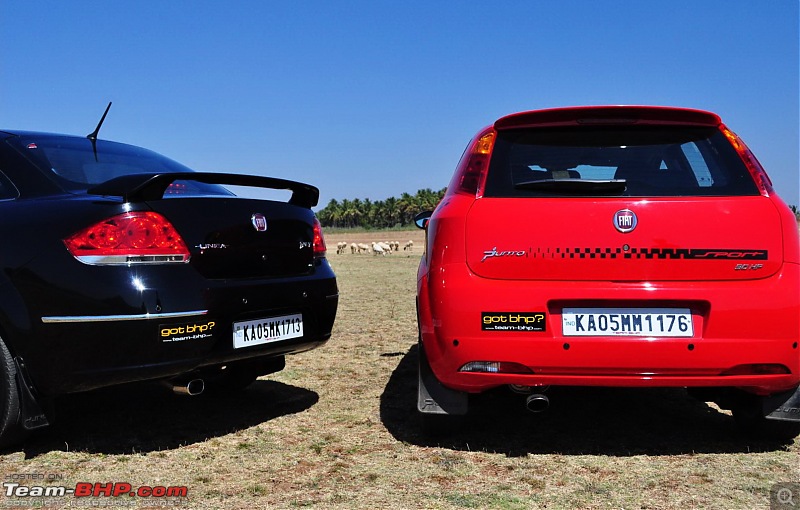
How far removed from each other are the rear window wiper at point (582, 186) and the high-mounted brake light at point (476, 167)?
0.85ft

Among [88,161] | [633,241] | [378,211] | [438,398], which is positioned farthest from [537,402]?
[378,211]

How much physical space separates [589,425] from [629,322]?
1173mm

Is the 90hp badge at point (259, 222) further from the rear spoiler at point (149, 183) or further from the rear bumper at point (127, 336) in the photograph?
the rear bumper at point (127, 336)

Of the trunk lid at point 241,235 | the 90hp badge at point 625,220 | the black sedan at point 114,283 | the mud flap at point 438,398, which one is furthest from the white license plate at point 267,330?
the 90hp badge at point 625,220

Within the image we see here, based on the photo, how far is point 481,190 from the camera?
349 centimetres

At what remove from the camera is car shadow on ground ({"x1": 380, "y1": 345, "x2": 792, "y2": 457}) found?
12.3 feet

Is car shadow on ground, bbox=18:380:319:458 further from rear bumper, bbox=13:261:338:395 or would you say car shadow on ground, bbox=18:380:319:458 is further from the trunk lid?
the trunk lid

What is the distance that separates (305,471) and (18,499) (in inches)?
49.5

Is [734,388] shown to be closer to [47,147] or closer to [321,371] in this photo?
[321,371]

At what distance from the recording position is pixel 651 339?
3.23 meters

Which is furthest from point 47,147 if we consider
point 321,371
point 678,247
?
point 678,247

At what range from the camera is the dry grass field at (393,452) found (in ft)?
10.00

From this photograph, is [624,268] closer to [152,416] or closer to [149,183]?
[149,183]

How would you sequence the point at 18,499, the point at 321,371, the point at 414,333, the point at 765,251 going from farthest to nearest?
the point at 414,333 < the point at 321,371 < the point at 765,251 < the point at 18,499
